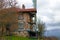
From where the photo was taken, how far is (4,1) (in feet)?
111

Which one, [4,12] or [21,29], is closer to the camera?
Answer: [4,12]

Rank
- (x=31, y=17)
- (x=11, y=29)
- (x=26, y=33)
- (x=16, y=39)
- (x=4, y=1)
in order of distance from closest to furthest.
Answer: (x=16, y=39)
(x=4, y=1)
(x=11, y=29)
(x=26, y=33)
(x=31, y=17)

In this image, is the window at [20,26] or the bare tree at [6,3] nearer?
the bare tree at [6,3]

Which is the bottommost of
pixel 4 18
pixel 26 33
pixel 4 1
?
pixel 26 33

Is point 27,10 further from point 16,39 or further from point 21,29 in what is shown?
point 16,39

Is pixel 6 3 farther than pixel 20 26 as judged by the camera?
No

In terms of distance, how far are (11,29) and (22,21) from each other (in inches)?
450

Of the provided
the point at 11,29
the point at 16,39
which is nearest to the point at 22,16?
the point at 11,29

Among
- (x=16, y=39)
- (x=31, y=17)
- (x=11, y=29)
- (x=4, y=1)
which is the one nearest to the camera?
(x=16, y=39)

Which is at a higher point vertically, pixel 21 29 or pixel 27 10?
pixel 27 10

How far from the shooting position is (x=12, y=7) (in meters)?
35.6

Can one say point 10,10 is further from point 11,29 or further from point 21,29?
point 21,29

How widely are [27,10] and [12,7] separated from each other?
1982cm

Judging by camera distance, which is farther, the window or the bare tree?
the window
